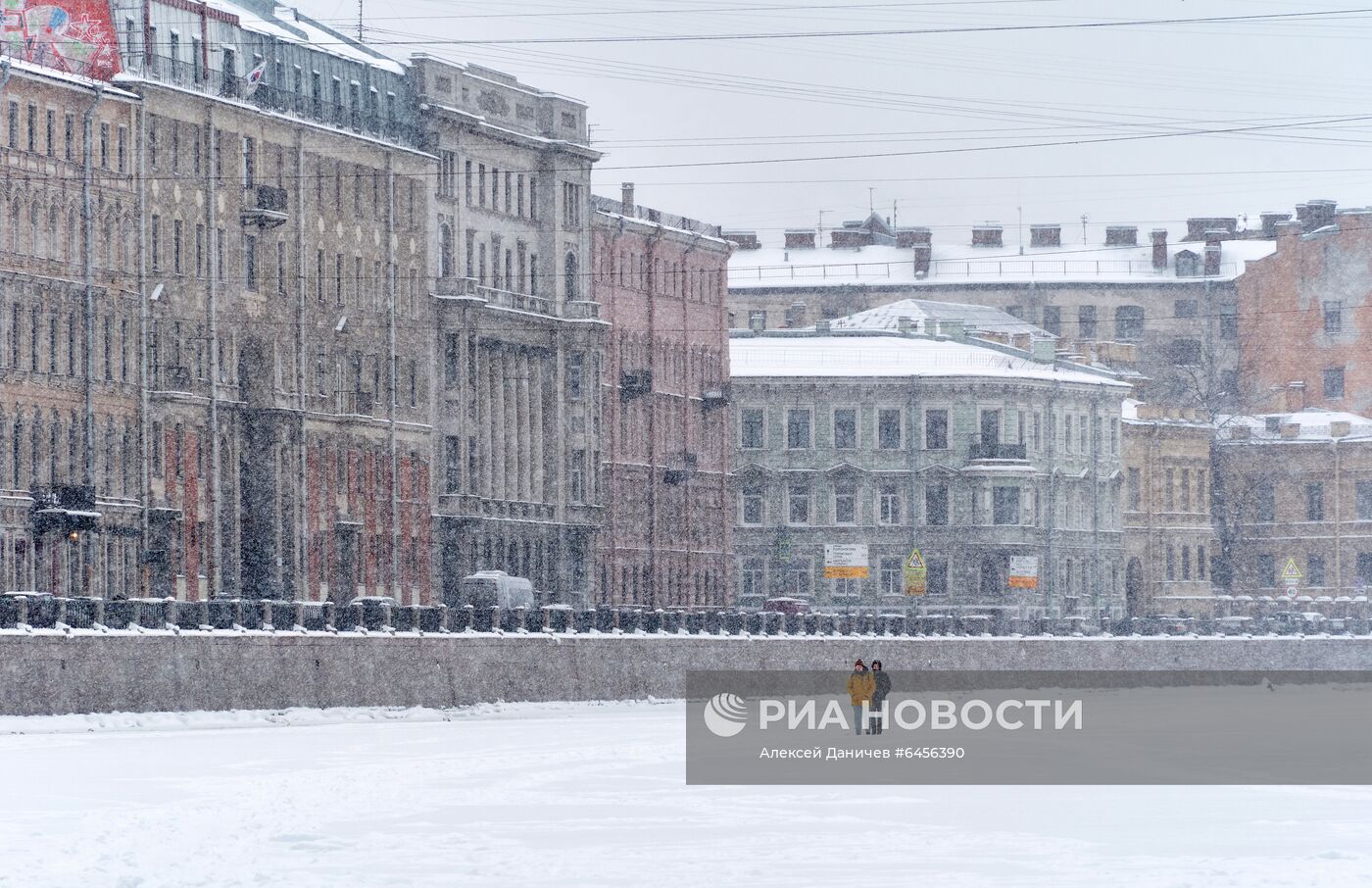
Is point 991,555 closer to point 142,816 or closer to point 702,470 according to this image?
point 702,470

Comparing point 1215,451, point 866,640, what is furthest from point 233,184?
point 1215,451

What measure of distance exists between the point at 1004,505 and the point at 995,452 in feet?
6.43

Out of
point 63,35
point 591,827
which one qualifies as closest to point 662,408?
point 63,35

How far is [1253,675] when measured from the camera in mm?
102688

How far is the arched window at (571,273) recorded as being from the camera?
99000 millimetres

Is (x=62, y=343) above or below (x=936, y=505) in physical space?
above

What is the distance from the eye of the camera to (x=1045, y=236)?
5822 inches

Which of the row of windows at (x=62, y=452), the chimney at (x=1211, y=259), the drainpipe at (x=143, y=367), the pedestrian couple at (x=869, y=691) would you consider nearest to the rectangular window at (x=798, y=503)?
the chimney at (x=1211, y=259)

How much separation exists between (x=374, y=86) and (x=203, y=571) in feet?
53.6

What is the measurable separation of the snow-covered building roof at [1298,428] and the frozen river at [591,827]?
85272 millimetres

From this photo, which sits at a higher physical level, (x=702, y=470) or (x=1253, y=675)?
(x=702, y=470)

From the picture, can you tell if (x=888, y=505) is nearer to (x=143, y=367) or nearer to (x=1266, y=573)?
(x=1266, y=573)

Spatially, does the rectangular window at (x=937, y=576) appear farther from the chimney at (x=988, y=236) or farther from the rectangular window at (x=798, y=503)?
the chimney at (x=988, y=236)

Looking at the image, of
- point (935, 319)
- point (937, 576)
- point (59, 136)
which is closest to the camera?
point (59, 136)
